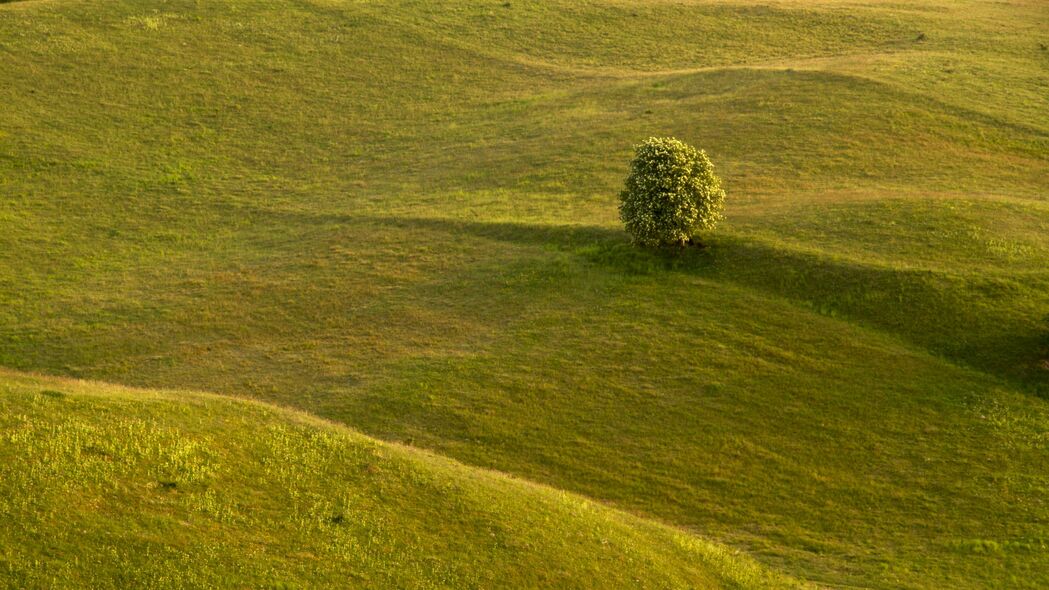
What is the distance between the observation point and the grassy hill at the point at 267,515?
28.2 m

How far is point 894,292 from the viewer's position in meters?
56.3

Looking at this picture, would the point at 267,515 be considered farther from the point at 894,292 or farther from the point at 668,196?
the point at 894,292

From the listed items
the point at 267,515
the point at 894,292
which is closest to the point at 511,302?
the point at 894,292

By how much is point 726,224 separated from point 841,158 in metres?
17.3

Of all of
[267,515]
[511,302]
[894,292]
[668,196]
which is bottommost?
[511,302]

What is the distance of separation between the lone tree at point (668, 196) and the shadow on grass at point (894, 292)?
1749 millimetres

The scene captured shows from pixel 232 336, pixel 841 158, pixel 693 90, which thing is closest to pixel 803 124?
pixel 841 158

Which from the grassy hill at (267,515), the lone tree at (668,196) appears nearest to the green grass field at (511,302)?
the grassy hill at (267,515)

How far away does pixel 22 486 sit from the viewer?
96.3 feet

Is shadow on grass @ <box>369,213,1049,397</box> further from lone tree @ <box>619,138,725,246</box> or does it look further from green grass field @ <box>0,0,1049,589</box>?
lone tree @ <box>619,138,725,246</box>

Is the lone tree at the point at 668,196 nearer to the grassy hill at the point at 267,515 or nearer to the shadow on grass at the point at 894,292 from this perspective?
the shadow on grass at the point at 894,292

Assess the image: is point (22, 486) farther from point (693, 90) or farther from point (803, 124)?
point (693, 90)

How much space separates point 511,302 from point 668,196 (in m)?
10.6

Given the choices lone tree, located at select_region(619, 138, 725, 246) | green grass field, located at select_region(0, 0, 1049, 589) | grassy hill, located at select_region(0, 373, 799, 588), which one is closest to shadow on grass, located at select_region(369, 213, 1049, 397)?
green grass field, located at select_region(0, 0, 1049, 589)
